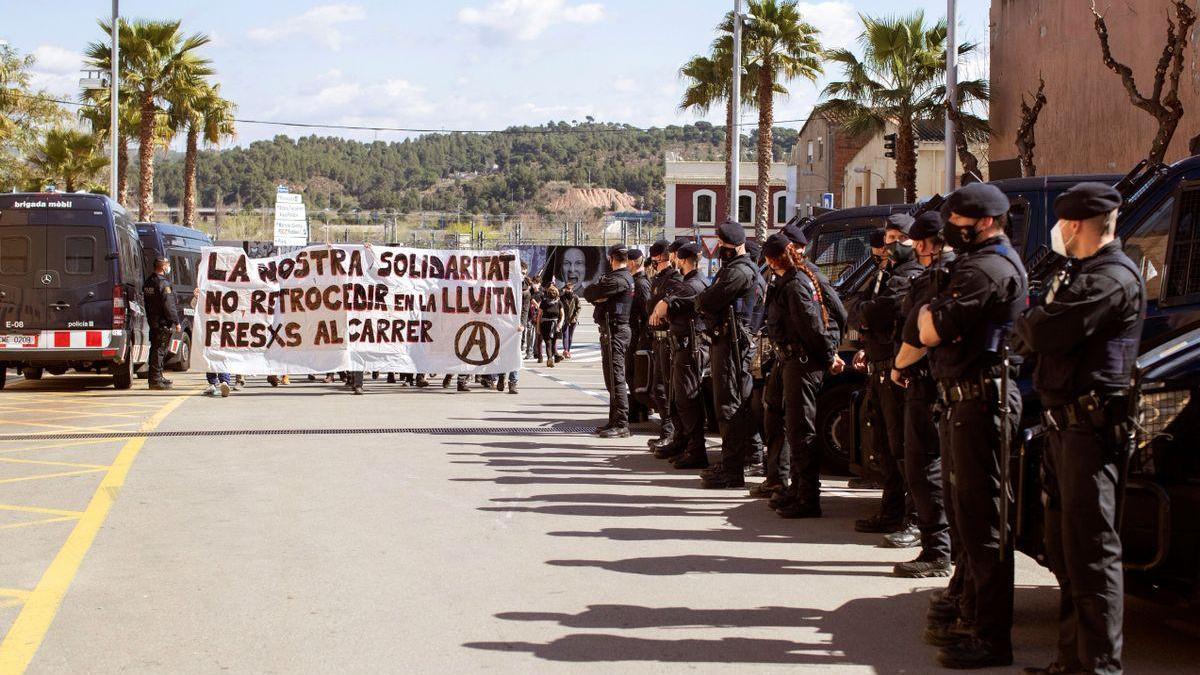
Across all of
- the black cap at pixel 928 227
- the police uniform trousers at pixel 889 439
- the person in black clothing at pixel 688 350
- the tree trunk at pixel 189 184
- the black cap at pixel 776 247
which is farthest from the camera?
the tree trunk at pixel 189 184

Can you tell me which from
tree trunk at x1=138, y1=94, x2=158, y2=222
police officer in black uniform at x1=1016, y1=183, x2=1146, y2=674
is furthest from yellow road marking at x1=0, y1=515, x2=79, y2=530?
tree trunk at x1=138, y1=94, x2=158, y2=222

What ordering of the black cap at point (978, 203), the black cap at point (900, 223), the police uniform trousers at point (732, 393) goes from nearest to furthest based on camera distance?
1. the black cap at point (978, 203)
2. the black cap at point (900, 223)
3. the police uniform trousers at point (732, 393)

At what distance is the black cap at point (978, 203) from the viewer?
5.92 metres

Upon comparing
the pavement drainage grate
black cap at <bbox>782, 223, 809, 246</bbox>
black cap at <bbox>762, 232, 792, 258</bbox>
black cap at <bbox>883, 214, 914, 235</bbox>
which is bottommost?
the pavement drainage grate

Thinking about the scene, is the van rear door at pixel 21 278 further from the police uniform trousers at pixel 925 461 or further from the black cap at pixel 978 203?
the black cap at pixel 978 203

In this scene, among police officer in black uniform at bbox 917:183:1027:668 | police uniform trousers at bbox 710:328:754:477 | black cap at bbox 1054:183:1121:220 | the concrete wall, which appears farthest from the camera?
the concrete wall

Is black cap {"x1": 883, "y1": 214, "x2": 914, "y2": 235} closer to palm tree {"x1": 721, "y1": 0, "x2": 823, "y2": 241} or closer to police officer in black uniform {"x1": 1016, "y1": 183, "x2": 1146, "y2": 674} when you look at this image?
police officer in black uniform {"x1": 1016, "y1": 183, "x2": 1146, "y2": 674}

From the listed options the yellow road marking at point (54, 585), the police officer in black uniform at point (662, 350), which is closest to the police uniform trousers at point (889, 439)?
the police officer in black uniform at point (662, 350)

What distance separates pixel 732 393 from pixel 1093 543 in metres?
5.53

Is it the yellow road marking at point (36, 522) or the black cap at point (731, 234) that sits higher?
the black cap at point (731, 234)

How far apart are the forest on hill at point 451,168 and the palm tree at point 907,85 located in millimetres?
90756

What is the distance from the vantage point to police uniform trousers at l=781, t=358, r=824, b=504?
30.7 feet

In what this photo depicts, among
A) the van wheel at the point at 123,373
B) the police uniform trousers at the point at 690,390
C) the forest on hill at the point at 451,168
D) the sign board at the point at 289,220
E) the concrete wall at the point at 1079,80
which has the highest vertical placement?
the forest on hill at the point at 451,168

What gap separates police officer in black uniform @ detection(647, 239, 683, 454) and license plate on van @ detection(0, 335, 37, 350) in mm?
9262
